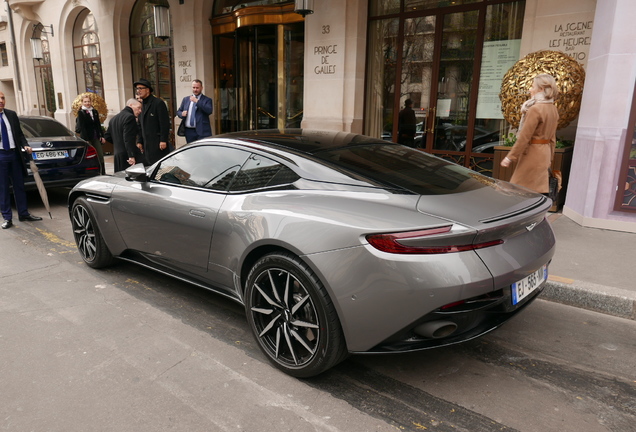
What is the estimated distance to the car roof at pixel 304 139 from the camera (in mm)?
3195

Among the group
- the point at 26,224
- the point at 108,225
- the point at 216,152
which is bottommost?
the point at 26,224

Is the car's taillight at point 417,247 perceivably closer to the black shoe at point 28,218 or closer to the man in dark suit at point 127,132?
the man in dark suit at point 127,132

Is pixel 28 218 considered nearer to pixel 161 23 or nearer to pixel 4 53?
pixel 161 23

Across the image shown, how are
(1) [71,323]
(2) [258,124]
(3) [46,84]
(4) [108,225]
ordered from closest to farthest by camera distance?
(1) [71,323], (4) [108,225], (2) [258,124], (3) [46,84]

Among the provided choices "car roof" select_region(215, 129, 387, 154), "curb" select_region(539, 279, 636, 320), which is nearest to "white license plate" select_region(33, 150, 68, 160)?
"car roof" select_region(215, 129, 387, 154)

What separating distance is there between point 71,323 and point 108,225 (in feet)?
3.54

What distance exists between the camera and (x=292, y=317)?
9.02 feet

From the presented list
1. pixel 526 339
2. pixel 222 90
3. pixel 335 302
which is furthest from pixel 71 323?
pixel 222 90

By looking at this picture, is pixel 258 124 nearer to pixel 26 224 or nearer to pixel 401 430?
pixel 26 224

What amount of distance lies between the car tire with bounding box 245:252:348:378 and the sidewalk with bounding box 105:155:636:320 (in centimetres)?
242

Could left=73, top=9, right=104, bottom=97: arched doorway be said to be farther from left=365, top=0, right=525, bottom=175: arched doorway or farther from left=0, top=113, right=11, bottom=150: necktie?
left=365, top=0, right=525, bottom=175: arched doorway

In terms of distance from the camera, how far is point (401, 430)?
231 centimetres

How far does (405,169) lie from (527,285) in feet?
3.32

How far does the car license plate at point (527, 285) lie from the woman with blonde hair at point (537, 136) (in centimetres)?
242
